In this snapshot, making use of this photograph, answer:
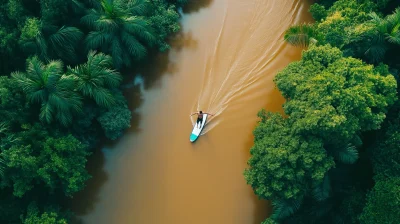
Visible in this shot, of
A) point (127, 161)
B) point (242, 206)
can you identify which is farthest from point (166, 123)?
point (242, 206)

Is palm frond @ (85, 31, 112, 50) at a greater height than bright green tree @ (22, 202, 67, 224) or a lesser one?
greater

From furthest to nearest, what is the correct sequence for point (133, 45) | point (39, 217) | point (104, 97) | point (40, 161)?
point (133, 45)
point (104, 97)
point (39, 217)
point (40, 161)

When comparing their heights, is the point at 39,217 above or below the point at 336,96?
above

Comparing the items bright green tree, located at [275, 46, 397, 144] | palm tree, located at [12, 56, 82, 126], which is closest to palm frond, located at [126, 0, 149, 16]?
palm tree, located at [12, 56, 82, 126]

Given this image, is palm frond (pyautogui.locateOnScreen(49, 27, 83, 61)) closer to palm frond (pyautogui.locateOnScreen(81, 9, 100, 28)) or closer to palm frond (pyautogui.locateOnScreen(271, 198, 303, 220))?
palm frond (pyautogui.locateOnScreen(81, 9, 100, 28))

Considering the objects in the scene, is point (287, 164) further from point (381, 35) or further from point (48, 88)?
point (48, 88)

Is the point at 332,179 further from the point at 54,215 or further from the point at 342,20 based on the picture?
the point at 54,215

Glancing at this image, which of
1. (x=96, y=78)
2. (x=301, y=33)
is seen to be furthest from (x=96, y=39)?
(x=301, y=33)
